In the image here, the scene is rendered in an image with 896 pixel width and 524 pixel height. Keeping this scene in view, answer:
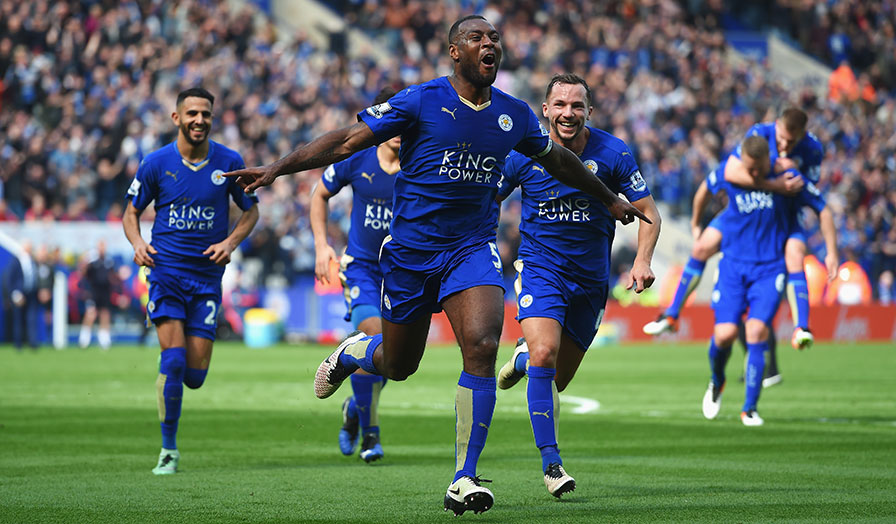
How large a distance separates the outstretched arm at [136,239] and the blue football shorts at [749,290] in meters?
6.01

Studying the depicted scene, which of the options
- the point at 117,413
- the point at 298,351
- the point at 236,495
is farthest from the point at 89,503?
the point at 298,351

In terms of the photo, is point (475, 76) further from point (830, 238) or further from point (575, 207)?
point (830, 238)

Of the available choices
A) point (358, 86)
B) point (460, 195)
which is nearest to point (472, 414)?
point (460, 195)

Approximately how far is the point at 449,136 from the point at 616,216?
1.21m

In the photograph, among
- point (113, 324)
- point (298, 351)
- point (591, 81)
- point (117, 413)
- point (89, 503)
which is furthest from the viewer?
point (591, 81)

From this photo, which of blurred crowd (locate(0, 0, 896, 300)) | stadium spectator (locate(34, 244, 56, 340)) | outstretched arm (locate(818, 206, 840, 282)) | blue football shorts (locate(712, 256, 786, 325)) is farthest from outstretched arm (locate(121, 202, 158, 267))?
blurred crowd (locate(0, 0, 896, 300))

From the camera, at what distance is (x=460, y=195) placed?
282 inches

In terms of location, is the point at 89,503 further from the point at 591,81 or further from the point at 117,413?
the point at 591,81

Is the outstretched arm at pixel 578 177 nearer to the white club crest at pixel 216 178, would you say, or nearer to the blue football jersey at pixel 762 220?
the white club crest at pixel 216 178

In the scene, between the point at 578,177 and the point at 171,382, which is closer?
the point at 578,177

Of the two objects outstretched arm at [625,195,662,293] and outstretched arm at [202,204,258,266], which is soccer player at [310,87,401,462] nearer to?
outstretched arm at [202,204,258,266]

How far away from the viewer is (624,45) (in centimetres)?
3928

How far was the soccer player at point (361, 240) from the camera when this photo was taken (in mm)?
10055

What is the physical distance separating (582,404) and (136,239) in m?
6.84
